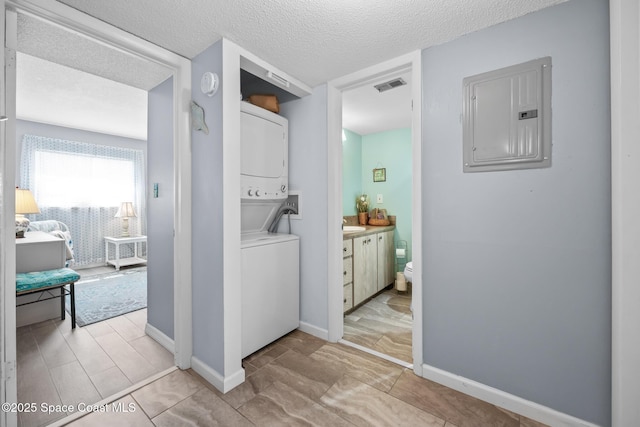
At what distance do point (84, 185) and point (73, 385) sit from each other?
424 centimetres

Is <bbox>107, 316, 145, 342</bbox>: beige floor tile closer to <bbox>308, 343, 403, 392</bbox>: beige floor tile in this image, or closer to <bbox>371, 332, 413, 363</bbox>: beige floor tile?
<bbox>308, 343, 403, 392</bbox>: beige floor tile

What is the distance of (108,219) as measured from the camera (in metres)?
5.07

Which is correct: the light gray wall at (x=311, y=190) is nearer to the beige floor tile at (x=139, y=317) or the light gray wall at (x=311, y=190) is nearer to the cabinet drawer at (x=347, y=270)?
the cabinet drawer at (x=347, y=270)

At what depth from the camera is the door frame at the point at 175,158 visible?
50.2 inches

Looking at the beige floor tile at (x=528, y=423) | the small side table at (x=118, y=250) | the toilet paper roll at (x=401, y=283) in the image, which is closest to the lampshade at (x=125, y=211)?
the small side table at (x=118, y=250)

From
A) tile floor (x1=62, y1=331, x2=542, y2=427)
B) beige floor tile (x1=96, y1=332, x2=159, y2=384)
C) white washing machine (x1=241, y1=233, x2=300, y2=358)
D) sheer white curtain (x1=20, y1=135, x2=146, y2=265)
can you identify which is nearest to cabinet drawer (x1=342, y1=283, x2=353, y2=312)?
white washing machine (x1=241, y1=233, x2=300, y2=358)

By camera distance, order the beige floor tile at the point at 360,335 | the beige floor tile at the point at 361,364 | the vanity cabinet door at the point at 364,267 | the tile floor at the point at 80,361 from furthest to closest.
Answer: the vanity cabinet door at the point at 364,267
the beige floor tile at the point at 360,335
the beige floor tile at the point at 361,364
the tile floor at the point at 80,361

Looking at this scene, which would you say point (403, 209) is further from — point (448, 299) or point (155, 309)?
point (155, 309)

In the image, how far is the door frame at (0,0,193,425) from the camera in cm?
128

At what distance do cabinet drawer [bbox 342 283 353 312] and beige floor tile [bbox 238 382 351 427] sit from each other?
122cm

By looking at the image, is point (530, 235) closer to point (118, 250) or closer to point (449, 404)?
point (449, 404)

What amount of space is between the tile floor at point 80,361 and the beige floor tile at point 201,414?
47 centimetres

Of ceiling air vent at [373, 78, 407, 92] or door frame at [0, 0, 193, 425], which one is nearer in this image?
door frame at [0, 0, 193, 425]

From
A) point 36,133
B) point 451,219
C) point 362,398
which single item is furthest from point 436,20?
point 36,133
